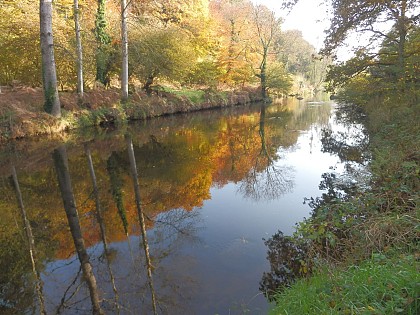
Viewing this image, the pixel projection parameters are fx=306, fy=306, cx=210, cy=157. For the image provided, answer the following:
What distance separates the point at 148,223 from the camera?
5.55 meters

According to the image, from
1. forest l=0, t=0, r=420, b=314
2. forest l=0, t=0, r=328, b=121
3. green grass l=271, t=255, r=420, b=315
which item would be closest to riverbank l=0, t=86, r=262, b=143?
forest l=0, t=0, r=420, b=314

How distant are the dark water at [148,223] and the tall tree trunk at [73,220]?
0.02 metres

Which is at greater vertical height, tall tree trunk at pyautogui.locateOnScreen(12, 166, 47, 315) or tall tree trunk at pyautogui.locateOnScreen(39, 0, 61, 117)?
tall tree trunk at pyautogui.locateOnScreen(39, 0, 61, 117)

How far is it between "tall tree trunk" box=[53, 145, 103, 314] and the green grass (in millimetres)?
2128

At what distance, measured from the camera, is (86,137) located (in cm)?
1302

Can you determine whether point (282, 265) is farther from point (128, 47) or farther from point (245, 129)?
point (128, 47)

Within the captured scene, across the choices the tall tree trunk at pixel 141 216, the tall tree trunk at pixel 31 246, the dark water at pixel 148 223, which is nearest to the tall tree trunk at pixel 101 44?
the dark water at pixel 148 223

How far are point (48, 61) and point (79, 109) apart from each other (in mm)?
2930

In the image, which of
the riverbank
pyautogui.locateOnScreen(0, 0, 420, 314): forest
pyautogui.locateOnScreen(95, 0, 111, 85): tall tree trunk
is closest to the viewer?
pyautogui.locateOnScreen(0, 0, 420, 314): forest

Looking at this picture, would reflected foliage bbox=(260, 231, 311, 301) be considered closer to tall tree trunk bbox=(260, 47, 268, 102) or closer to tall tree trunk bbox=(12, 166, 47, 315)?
tall tree trunk bbox=(12, 166, 47, 315)

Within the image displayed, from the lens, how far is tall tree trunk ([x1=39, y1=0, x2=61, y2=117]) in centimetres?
1220

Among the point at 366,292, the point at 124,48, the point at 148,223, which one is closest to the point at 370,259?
the point at 366,292

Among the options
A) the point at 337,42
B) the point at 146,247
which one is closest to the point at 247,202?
the point at 146,247

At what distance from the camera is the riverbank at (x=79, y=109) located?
12.1 metres
